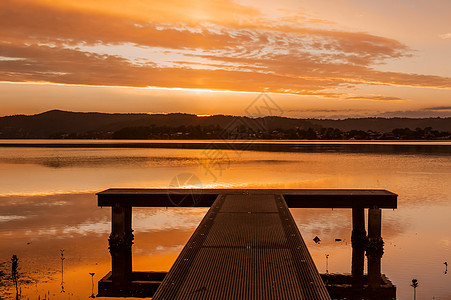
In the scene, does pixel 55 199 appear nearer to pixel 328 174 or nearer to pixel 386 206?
pixel 386 206

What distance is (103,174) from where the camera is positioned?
80.3 metres

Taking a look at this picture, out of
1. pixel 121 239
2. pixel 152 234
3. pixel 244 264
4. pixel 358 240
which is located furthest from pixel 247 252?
pixel 152 234

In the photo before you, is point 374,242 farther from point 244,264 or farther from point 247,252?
point 244,264

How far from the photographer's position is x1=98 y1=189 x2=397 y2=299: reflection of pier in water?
13.4 meters

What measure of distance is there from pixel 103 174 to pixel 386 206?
6122 centimetres

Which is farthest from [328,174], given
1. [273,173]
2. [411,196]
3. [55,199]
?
[55,199]

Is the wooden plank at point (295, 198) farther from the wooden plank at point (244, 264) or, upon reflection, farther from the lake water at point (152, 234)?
the wooden plank at point (244, 264)

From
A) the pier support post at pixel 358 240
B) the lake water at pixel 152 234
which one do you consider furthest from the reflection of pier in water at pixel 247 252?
the lake water at pixel 152 234

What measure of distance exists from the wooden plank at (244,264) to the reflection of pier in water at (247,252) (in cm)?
3

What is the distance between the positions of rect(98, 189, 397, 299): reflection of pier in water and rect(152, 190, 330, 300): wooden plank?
0.03m

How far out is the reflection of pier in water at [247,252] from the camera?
1338 centimetres

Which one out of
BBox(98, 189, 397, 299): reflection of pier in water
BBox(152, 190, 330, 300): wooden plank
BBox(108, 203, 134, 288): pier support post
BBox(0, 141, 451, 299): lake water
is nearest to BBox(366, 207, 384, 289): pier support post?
BBox(98, 189, 397, 299): reflection of pier in water

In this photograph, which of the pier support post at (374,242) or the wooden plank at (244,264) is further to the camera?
the pier support post at (374,242)

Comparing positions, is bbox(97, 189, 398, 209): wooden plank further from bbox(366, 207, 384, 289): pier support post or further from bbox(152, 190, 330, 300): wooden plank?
bbox(152, 190, 330, 300): wooden plank
